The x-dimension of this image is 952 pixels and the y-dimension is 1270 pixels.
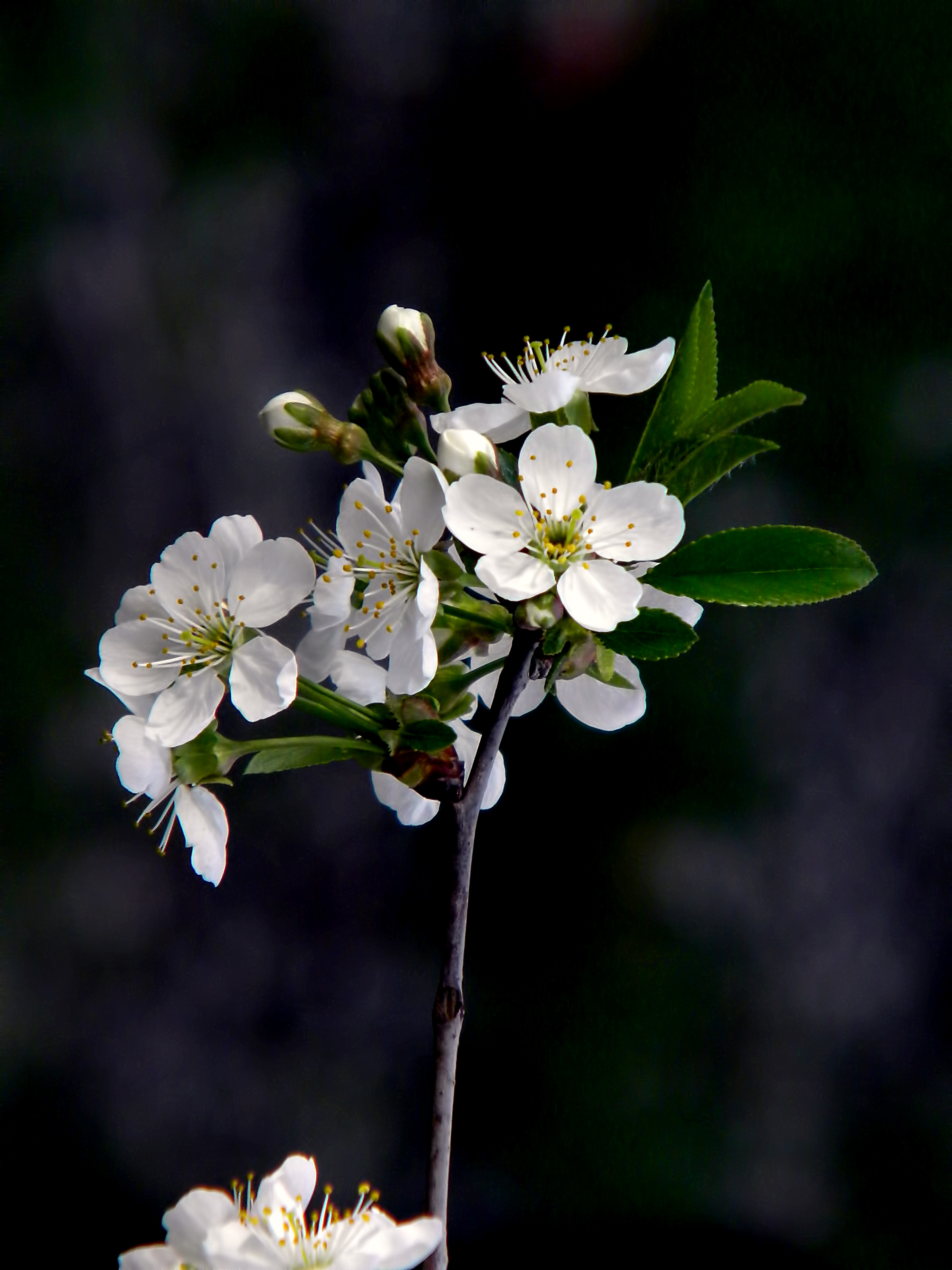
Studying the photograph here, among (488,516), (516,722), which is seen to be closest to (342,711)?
(488,516)

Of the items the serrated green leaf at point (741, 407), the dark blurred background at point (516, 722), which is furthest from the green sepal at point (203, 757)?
the dark blurred background at point (516, 722)

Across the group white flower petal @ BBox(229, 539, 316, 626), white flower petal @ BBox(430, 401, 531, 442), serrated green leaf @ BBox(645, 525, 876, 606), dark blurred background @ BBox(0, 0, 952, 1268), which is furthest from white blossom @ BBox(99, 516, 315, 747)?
dark blurred background @ BBox(0, 0, 952, 1268)

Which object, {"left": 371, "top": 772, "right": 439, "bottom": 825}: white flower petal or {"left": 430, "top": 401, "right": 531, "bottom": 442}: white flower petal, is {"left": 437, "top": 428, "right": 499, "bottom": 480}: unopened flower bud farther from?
{"left": 371, "top": 772, "right": 439, "bottom": 825}: white flower petal

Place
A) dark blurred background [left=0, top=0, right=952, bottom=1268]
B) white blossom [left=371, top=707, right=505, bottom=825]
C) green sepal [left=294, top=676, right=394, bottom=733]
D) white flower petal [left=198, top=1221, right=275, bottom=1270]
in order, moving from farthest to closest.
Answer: dark blurred background [left=0, top=0, right=952, bottom=1268]
white blossom [left=371, top=707, right=505, bottom=825]
green sepal [left=294, top=676, right=394, bottom=733]
white flower petal [left=198, top=1221, right=275, bottom=1270]

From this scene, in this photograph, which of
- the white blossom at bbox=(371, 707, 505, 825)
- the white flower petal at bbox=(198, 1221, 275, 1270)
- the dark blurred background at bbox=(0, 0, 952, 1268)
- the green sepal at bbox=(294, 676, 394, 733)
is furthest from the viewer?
the dark blurred background at bbox=(0, 0, 952, 1268)

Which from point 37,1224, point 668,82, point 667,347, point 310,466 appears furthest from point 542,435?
point 37,1224

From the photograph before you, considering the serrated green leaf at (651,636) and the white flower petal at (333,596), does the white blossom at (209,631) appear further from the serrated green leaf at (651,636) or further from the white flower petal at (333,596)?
the serrated green leaf at (651,636)

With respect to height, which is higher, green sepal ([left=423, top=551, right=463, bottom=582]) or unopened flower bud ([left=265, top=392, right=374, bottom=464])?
unopened flower bud ([left=265, top=392, right=374, bottom=464])
